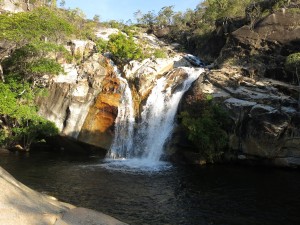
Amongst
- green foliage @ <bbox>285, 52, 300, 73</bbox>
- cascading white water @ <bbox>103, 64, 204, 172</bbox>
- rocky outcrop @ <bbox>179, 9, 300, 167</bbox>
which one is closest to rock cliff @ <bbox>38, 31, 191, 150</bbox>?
cascading white water @ <bbox>103, 64, 204, 172</bbox>

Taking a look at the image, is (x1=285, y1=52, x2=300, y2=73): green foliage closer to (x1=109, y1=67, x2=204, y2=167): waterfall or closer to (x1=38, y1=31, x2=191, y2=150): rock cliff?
(x1=109, y1=67, x2=204, y2=167): waterfall

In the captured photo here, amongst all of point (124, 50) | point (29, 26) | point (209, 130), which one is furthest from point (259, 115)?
point (29, 26)

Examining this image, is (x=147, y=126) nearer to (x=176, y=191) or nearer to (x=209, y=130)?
(x=209, y=130)

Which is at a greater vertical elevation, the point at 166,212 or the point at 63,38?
the point at 63,38

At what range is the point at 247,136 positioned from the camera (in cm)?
2844

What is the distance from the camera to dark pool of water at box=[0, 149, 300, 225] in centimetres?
1638

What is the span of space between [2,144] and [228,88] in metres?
23.1

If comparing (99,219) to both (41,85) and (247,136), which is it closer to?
(247,136)

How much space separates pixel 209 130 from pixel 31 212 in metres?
20.6

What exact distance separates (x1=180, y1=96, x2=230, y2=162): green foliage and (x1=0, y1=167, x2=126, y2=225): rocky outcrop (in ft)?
58.1

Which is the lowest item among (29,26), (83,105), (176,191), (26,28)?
(176,191)

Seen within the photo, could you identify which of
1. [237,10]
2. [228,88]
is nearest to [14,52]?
[228,88]

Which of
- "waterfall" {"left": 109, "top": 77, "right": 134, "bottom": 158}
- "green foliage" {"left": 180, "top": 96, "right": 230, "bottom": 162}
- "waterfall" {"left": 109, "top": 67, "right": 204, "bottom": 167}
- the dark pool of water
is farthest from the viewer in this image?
"waterfall" {"left": 109, "top": 77, "right": 134, "bottom": 158}

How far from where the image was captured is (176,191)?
20547 millimetres
